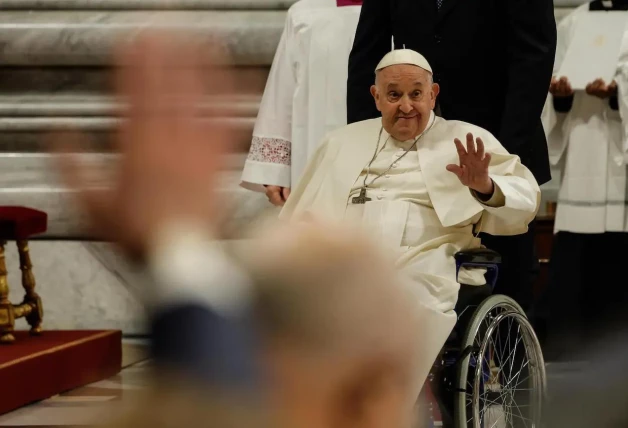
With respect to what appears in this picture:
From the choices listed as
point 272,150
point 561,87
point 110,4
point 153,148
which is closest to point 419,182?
point 272,150

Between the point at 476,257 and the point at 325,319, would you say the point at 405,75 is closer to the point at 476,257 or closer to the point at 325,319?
the point at 476,257

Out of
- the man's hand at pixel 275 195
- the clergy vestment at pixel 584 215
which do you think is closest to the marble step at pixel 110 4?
the clergy vestment at pixel 584 215

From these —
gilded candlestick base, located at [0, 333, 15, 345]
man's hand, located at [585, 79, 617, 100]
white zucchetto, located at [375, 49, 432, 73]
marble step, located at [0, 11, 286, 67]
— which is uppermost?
marble step, located at [0, 11, 286, 67]

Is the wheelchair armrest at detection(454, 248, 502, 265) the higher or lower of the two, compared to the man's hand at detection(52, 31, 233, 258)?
lower

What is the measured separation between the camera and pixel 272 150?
4.48 m

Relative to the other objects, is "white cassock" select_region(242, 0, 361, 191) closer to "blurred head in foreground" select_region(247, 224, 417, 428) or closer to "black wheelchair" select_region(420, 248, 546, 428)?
"black wheelchair" select_region(420, 248, 546, 428)

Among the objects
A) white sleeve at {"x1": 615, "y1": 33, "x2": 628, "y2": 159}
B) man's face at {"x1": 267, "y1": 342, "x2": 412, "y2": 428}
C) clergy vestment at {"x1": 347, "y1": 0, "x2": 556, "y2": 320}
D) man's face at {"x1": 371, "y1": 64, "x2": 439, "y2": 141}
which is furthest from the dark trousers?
man's face at {"x1": 267, "y1": 342, "x2": 412, "y2": 428}

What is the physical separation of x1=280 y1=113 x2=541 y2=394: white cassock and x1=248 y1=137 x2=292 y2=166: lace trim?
2.90 ft

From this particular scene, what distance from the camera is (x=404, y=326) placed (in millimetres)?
815

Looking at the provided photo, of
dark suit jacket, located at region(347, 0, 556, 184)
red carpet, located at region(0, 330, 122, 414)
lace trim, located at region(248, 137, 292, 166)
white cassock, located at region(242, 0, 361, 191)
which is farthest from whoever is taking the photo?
white cassock, located at region(242, 0, 361, 191)

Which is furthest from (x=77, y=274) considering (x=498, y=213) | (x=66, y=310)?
(x=498, y=213)

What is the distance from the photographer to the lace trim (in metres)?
4.40

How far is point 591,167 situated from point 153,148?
194 inches

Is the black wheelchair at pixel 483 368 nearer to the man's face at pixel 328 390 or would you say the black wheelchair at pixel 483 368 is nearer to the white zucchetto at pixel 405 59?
the white zucchetto at pixel 405 59
